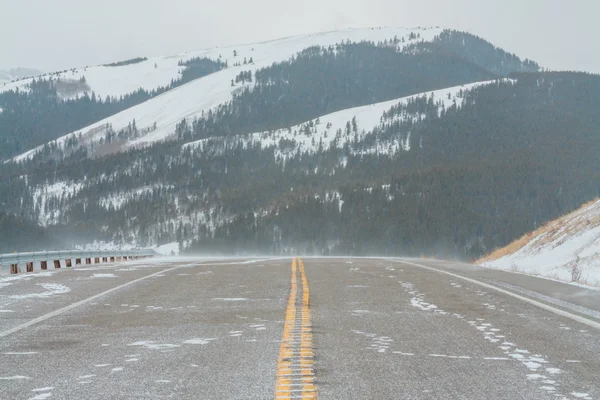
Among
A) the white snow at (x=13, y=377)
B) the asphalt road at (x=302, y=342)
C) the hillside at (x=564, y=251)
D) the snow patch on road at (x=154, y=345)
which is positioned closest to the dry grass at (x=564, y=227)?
the hillside at (x=564, y=251)

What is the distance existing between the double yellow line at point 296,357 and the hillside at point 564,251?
775cm

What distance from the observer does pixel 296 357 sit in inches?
261

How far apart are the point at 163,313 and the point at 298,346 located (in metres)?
3.46

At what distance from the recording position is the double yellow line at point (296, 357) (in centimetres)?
534

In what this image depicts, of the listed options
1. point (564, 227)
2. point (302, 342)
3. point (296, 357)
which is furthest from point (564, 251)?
point (296, 357)

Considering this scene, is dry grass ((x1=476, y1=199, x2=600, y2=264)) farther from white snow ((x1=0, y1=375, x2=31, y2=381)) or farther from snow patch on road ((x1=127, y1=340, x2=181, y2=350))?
white snow ((x1=0, y1=375, x2=31, y2=381))

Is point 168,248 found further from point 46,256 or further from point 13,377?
point 13,377

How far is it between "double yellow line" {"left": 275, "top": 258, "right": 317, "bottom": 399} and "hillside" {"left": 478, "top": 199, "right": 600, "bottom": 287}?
775cm

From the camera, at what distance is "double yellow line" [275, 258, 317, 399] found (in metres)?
5.34

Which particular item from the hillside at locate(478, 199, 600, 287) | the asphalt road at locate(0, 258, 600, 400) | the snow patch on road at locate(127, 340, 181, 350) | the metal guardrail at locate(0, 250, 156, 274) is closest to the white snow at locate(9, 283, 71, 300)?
the asphalt road at locate(0, 258, 600, 400)

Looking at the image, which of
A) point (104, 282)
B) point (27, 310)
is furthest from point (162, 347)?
point (104, 282)

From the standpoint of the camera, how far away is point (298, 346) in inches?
284

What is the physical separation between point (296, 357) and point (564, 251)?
1773cm

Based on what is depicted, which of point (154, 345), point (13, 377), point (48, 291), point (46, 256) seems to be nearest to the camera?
point (13, 377)
